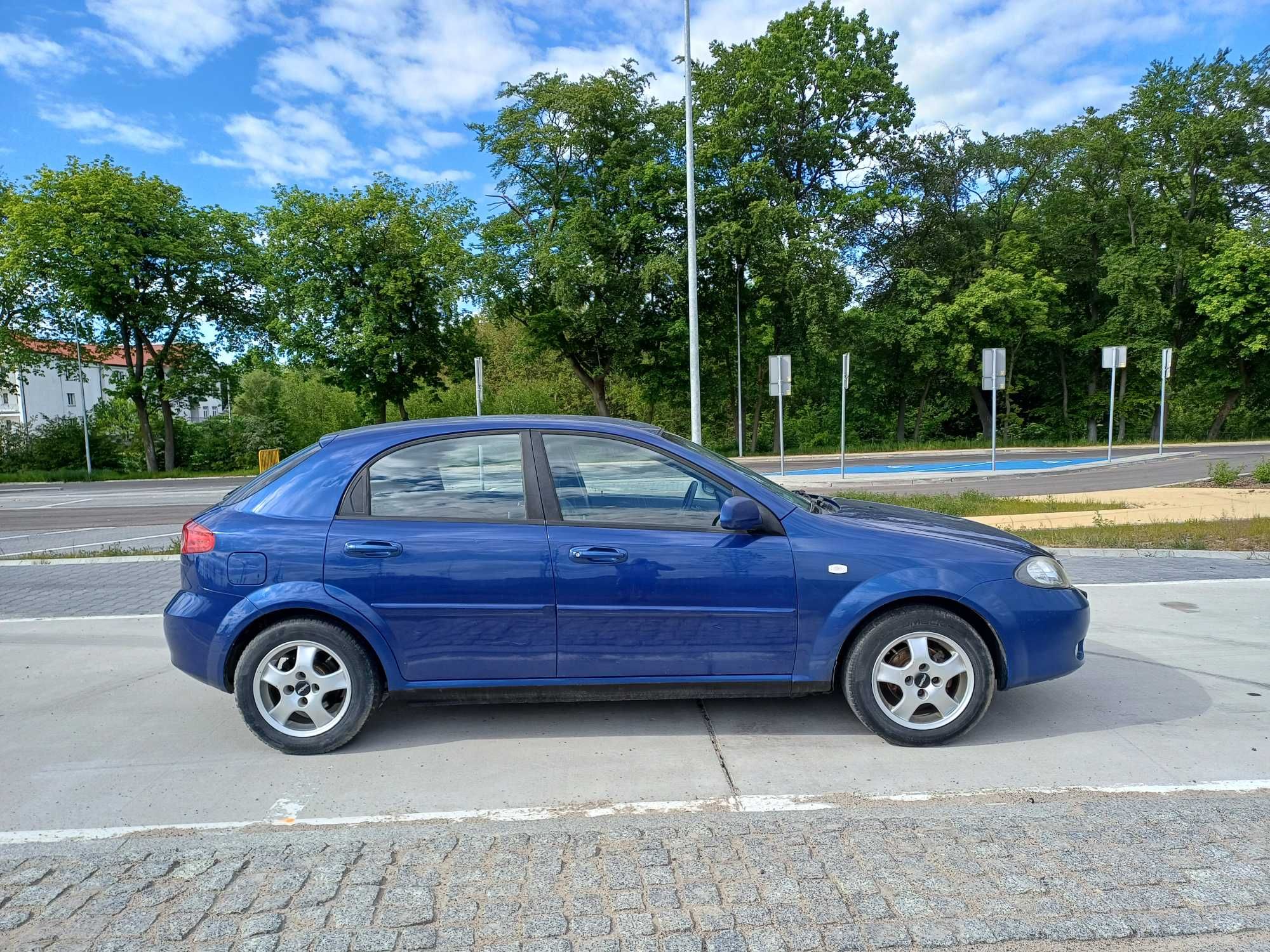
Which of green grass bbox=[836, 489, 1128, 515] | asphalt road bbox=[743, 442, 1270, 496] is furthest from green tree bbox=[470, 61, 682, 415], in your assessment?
green grass bbox=[836, 489, 1128, 515]

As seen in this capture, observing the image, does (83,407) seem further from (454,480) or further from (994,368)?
(454,480)

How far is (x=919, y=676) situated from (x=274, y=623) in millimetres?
3183

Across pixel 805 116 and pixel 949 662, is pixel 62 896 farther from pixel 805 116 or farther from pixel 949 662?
pixel 805 116

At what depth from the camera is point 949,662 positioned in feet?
12.1

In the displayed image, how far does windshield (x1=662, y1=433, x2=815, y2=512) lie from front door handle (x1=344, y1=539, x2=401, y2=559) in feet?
4.88

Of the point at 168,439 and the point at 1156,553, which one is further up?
the point at 168,439

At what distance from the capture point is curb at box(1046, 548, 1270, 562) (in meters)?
8.41

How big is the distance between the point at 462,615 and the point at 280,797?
1100mm

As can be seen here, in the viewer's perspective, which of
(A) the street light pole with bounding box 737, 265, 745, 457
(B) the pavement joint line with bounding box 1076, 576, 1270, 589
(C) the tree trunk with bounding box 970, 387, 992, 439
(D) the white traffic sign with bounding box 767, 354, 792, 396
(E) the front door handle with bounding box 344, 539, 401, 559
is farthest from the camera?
(C) the tree trunk with bounding box 970, 387, 992, 439

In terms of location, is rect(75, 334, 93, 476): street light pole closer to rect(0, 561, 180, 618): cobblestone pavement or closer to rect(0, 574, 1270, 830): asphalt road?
rect(0, 561, 180, 618): cobblestone pavement

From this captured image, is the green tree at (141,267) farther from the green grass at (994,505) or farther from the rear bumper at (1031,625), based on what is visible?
the rear bumper at (1031,625)

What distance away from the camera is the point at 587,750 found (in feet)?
12.5

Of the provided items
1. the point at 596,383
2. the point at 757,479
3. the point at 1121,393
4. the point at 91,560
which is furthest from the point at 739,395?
the point at 757,479

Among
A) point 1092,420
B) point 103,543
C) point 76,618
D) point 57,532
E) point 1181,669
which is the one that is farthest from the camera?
point 1092,420
